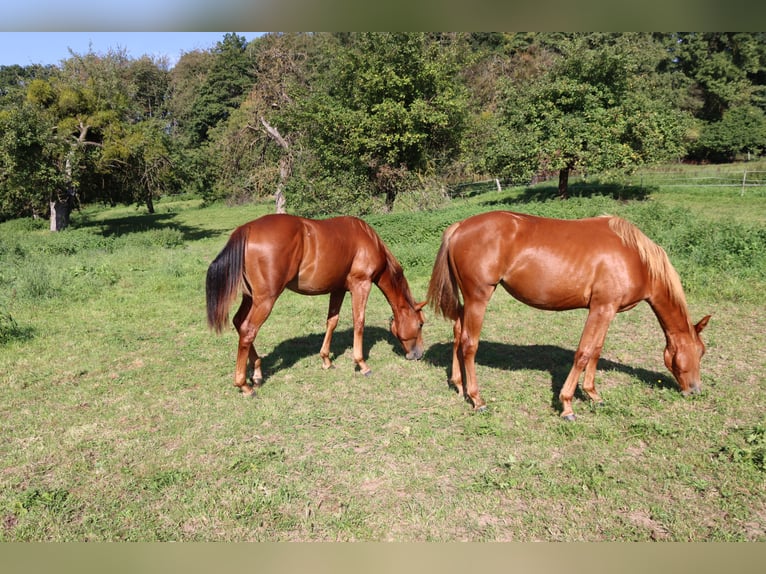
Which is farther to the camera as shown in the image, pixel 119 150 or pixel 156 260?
pixel 119 150

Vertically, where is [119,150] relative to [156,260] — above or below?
above

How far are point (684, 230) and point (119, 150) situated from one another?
62.5 ft

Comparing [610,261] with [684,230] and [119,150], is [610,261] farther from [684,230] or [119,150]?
[119,150]

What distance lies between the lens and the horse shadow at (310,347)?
20.2 ft

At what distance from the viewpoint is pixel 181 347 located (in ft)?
22.1

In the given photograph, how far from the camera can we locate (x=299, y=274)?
543 cm

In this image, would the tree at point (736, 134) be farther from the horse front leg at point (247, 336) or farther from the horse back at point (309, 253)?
the horse front leg at point (247, 336)

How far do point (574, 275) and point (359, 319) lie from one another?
8.41 ft

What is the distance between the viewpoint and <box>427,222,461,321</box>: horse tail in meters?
4.98

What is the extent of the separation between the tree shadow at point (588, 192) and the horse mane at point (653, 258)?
1843 cm

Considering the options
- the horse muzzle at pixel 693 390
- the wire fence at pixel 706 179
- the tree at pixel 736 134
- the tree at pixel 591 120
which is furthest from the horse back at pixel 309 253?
the tree at pixel 736 134

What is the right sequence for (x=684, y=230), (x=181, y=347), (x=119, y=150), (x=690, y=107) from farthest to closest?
(x=690, y=107) < (x=119, y=150) < (x=684, y=230) < (x=181, y=347)

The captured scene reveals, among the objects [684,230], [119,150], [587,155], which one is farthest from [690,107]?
[119,150]

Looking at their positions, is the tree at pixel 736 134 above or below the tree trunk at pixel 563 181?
above
